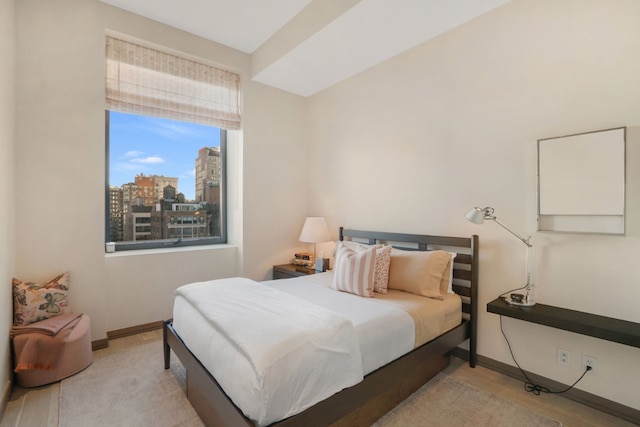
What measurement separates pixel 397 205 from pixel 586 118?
1.58 metres

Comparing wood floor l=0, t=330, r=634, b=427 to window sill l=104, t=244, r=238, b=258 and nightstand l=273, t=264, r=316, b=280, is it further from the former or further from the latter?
nightstand l=273, t=264, r=316, b=280

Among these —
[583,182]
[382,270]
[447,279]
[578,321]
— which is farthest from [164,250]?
[583,182]

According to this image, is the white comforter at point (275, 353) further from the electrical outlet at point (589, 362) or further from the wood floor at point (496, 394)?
the electrical outlet at point (589, 362)

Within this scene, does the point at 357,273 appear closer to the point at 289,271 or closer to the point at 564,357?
the point at 289,271

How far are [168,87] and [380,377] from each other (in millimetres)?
3395

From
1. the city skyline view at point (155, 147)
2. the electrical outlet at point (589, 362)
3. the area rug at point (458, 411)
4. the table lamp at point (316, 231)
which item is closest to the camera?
the area rug at point (458, 411)

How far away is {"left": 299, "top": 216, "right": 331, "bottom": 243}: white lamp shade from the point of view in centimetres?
368

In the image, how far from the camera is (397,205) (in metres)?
3.11

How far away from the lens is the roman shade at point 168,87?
115 inches

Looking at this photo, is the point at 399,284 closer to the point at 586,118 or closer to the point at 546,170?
the point at 546,170

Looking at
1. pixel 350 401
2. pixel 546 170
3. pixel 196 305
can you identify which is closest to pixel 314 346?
pixel 350 401

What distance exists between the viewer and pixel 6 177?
83.7 inches

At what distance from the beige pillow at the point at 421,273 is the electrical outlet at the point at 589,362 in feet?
3.05

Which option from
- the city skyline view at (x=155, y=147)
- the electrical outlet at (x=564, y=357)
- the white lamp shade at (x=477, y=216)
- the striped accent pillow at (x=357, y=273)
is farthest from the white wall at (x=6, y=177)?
the electrical outlet at (x=564, y=357)
